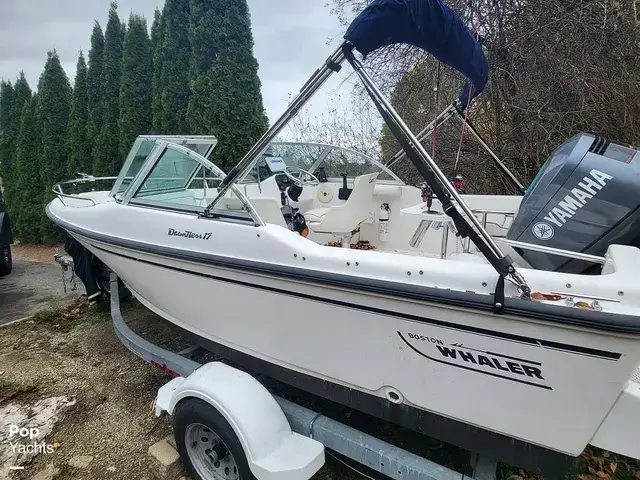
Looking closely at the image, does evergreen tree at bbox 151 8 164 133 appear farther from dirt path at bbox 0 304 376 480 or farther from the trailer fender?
the trailer fender

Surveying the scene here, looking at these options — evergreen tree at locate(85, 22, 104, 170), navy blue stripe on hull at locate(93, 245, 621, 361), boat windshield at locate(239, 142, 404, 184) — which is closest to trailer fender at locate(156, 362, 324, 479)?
navy blue stripe on hull at locate(93, 245, 621, 361)

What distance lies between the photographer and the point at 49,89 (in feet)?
32.3

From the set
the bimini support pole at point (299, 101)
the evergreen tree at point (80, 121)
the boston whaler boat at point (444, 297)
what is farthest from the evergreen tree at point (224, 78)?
the bimini support pole at point (299, 101)

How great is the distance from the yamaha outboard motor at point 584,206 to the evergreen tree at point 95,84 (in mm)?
9434

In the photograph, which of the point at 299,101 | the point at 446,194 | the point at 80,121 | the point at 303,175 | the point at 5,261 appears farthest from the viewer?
the point at 80,121

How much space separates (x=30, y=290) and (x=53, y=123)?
5.93 metres

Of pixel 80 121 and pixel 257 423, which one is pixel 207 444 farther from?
pixel 80 121

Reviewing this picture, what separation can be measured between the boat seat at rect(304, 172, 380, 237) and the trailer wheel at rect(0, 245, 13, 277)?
5751 millimetres

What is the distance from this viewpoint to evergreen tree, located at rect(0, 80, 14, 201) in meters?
11.5

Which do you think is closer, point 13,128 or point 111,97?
point 111,97

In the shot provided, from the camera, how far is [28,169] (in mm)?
10383

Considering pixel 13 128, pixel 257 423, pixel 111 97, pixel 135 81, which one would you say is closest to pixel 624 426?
pixel 257 423

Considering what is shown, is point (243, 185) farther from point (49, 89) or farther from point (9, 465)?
point (49, 89)

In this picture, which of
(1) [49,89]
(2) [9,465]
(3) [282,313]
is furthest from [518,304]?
(1) [49,89]
